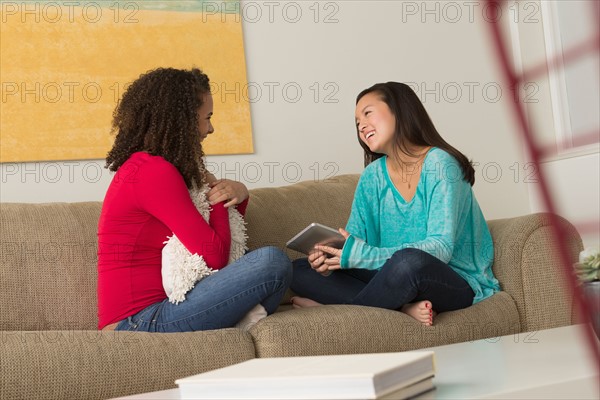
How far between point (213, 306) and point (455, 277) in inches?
28.9

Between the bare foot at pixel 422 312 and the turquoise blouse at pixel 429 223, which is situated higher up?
the turquoise blouse at pixel 429 223

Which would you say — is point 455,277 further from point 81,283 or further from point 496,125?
point 496,125

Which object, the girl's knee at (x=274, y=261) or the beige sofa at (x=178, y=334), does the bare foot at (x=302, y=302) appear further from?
the girl's knee at (x=274, y=261)

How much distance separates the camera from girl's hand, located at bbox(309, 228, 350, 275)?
7.73 feet

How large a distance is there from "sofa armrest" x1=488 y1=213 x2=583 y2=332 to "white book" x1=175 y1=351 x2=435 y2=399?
1.53m

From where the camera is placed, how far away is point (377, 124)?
2617 mm

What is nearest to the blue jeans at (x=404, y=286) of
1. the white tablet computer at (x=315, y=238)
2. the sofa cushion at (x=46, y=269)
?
the white tablet computer at (x=315, y=238)

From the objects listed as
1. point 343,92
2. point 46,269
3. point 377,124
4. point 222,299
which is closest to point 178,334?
point 222,299

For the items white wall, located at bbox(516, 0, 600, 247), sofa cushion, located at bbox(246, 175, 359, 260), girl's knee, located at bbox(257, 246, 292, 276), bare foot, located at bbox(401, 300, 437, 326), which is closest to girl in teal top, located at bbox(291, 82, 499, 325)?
bare foot, located at bbox(401, 300, 437, 326)

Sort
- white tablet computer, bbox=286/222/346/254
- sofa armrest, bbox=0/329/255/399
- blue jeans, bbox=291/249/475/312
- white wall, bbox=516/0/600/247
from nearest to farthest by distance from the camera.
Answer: sofa armrest, bbox=0/329/255/399
blue jeans, bbox=291/249/475/312
white tablet computer, bbox=286/222/346/254
white wall, bbox=516/0/600/247

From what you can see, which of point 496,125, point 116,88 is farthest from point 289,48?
point 496,125

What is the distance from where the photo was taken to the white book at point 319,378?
851mm

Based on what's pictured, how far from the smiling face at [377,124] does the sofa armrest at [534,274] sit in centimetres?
50

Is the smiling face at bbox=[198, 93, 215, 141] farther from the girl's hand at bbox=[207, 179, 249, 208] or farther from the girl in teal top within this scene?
the girl in teal top
